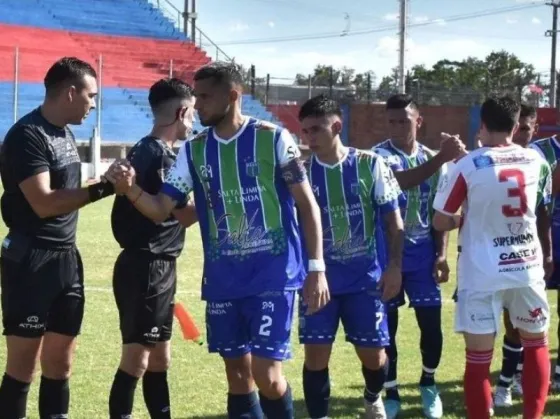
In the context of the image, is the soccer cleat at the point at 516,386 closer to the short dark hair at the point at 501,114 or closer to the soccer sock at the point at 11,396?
the short dark hair at the point at 501,114

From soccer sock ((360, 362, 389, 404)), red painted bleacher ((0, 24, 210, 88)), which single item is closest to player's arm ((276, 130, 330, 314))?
soccer sock ((360, 362, 389, 404))

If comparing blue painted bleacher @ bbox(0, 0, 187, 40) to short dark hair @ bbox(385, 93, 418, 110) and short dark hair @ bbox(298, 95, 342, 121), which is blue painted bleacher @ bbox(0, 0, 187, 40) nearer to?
short dark hair @ bbox(385, 93, 418, 110)

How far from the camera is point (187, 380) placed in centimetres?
743

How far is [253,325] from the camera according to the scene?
4949mm

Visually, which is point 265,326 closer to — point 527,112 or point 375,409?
point 375,409

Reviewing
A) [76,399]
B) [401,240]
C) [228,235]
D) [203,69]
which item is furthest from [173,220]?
[76,399]

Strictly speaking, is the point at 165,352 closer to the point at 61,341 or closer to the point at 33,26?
the point at 61,341

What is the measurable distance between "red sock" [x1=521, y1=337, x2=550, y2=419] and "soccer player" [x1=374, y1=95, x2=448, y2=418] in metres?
1.06

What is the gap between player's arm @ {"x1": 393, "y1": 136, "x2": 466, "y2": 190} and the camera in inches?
247

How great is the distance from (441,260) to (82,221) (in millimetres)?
14015

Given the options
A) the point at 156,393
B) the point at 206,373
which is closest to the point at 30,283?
the point at 156,393

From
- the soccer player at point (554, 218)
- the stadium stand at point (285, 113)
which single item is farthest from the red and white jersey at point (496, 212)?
the stadium stand at point (285, 113)

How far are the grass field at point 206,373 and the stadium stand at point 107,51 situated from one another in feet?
79.0

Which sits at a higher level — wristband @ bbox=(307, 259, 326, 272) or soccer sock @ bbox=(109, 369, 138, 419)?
wristband @ bbox=(307, 259, 326, 272)
